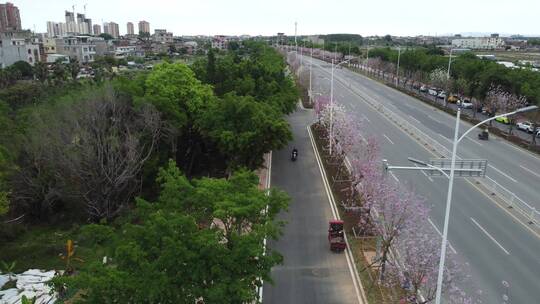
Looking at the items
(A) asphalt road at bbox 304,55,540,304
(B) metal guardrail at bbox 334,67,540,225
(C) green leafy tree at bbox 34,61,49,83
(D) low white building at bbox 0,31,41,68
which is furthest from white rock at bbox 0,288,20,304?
(D) low white building at bbox 0,31,41,68

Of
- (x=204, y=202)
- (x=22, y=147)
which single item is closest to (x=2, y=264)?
(x=22, y=147)

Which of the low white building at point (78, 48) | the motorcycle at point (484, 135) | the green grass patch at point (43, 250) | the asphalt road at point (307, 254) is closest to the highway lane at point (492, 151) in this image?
the motorcycle at point (484, 135)

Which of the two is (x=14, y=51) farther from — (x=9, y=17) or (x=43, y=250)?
(x=9, y=17)

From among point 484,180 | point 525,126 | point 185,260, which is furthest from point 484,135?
point 185,260

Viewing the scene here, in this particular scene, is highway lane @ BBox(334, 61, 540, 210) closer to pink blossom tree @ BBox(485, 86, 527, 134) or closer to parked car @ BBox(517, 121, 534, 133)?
pink blossom tree @ BBox(485, 86, 527, 134)

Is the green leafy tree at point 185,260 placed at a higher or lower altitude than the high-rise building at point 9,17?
lower

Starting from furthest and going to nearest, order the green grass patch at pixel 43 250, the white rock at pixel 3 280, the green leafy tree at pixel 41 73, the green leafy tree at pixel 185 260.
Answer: the green leafy tree at pixel 41 73
the green grass patch at pixel 43 250
the white rock at pixel 3 280
the green leafy tree at pixel 185 260

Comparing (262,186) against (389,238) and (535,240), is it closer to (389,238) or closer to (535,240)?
(389,238)

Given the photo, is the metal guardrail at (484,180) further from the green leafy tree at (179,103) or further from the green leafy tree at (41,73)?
the green leafy tree at (41,73)
